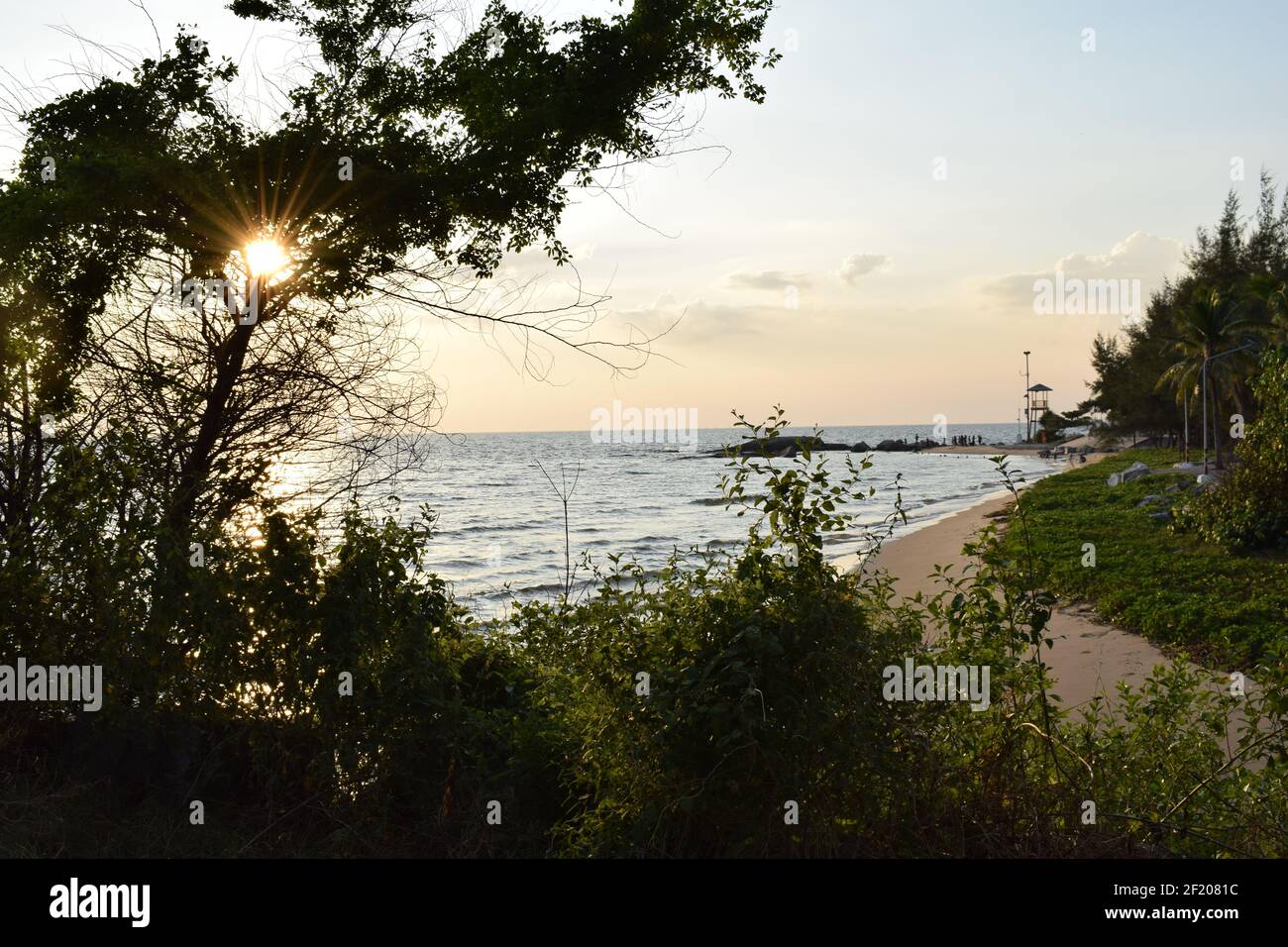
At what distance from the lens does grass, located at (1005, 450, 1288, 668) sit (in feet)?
40.1

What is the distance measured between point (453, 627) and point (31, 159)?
354 cm

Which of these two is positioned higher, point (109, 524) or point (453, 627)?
point (109, 524)

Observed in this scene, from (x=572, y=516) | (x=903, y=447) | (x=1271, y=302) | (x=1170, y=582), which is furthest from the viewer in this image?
(x=903, y=447)

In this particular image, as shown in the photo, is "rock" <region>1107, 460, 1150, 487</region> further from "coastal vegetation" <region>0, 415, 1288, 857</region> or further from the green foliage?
"coastal vegetation" <region>0, 415, 1288, 857</region>

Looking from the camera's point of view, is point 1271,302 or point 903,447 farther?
point 903,447

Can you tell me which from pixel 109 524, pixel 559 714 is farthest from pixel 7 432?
pixel 559 714

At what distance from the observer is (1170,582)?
1595 centimetres

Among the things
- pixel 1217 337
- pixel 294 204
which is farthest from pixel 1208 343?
pixel 294 204

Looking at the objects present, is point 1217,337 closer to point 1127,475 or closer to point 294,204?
point 1127,475

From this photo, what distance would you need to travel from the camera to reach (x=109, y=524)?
5191mm
